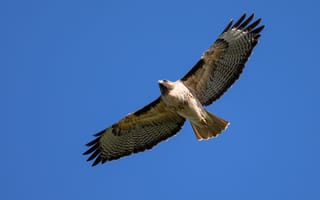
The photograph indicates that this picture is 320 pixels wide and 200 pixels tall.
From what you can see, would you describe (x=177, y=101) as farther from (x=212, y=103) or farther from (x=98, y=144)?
(x=98, y=144)

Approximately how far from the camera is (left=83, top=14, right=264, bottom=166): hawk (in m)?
12.7

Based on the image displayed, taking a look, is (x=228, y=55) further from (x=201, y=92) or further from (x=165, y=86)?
(x=165, y=86)

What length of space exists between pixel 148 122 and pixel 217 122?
1.56m

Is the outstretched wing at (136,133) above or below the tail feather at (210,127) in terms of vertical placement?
above

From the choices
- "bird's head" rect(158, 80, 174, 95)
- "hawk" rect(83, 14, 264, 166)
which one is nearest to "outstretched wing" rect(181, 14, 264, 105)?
"hawk" rect(83, 14, 264, 166)

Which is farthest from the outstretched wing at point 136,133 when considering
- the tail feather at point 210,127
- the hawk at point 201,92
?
the tail feather at point 210,127

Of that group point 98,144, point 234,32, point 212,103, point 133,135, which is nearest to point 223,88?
point 212,103

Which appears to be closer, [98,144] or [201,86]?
[201,86]

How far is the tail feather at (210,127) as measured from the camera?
1292 centimetres

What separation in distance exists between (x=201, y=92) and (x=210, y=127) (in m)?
0.78

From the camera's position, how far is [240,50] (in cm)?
1305

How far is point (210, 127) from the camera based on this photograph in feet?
42.7

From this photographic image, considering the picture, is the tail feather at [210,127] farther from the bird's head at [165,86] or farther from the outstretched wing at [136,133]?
the bird's head at [165,86]

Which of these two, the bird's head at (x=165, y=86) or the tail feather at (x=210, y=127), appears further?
the tail feather at (x=210, y=127)
